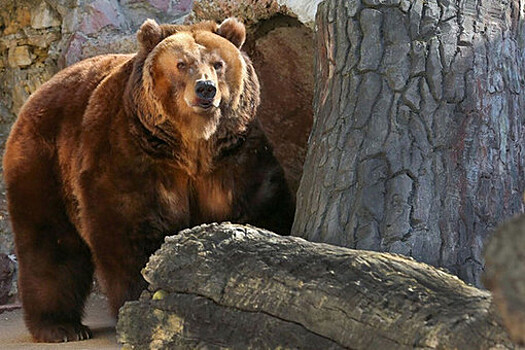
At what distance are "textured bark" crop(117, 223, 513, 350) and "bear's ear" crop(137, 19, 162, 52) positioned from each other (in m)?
1.84

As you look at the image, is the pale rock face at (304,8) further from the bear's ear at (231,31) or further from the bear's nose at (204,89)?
the bear's nose at (204,89)

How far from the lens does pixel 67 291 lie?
5078mm

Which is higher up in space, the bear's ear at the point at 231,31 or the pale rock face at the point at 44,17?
the pale rock face at the point at 44,17

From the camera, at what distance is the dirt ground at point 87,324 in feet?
15.2

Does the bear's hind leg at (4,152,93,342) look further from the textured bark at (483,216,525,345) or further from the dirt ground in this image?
the textured bark at (483,216,525,345)

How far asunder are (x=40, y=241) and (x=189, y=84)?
4.94 ft

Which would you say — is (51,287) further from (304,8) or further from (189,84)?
(304,8)

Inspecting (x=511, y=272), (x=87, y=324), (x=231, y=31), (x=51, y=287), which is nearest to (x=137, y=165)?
(x=231, y=31)

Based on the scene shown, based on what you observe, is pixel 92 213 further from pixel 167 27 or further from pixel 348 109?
pixel 348 109

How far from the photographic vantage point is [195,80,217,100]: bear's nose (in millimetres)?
4219

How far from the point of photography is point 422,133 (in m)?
3.39

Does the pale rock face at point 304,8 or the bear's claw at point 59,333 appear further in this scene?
the pale rock face at point 304,8

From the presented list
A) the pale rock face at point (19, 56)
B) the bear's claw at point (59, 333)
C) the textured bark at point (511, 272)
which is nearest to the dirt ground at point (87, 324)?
the bear's claw at point (59, 333)

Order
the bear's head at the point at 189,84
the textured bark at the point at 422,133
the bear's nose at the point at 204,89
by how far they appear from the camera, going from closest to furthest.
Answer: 1. the textured bark at the point at 422,133
2. the bear's nose at the point at 204,89
3. the bear's head at the point at 189,84
